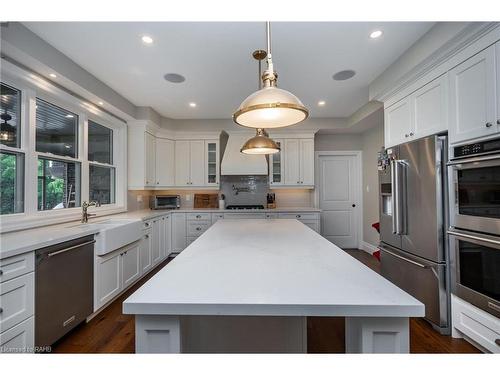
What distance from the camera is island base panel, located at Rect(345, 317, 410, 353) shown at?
30.0 inches

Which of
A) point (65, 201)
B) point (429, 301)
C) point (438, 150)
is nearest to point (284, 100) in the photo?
point (438, 150)

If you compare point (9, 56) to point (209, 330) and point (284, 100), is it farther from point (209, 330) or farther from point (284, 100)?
point (209, 330)

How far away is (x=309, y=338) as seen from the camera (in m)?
1.88

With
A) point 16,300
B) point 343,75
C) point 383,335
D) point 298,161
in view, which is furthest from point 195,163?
point 383,335

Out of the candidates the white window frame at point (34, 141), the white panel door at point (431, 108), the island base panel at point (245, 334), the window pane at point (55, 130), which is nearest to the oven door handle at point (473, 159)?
the white panel door at point (431, 108)

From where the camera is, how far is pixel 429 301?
2004mm

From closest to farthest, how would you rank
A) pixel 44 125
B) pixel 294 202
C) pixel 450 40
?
1. pixel 450 40
2. pixel 44 125
3. pixel 294 202

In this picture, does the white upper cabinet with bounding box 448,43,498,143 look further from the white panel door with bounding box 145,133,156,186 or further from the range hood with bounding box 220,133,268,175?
the white panel door with bounding box 145,133,156,186

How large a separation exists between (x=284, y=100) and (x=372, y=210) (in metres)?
3.93

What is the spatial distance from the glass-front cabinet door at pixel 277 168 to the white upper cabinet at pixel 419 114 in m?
1.96

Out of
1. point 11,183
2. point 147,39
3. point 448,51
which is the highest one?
point 147,39

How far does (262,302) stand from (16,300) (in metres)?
1.69

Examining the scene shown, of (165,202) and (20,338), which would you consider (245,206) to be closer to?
(165,202)

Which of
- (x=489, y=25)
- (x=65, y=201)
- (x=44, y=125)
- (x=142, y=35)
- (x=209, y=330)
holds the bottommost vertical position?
(x=209, y=330)
